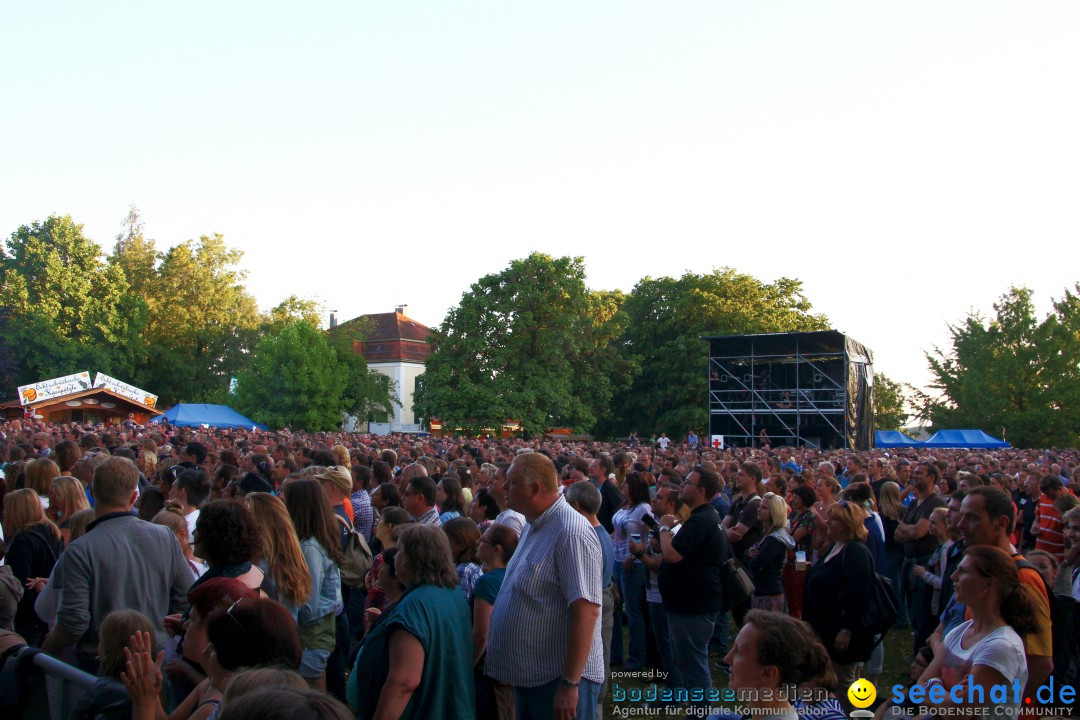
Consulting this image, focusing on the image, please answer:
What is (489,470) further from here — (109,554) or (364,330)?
(364,330)

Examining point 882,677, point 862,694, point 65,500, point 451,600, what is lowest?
point 882,677

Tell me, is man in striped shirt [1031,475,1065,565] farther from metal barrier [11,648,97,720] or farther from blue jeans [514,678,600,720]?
metal barrier [11,648,97,720]

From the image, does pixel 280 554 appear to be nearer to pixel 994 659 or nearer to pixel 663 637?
pixel 994 659

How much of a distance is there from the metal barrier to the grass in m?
3.59

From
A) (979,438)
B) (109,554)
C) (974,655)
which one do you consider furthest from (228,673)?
(979,438)

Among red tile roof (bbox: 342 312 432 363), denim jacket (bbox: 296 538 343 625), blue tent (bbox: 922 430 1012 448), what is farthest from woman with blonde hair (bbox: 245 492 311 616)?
red tile roof (bbox: 342 312 432 363)

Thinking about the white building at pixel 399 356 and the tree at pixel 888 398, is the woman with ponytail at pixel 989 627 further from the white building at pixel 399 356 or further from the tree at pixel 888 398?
the white building at pixel 399 356

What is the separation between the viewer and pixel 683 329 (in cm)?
4569

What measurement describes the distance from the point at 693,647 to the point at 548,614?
6.44 ft

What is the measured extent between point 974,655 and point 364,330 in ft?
210

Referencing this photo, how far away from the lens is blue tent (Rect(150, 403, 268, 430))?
31.2 m

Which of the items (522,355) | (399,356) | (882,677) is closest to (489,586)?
(882,677)

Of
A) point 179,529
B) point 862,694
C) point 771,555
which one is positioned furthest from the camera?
point 771,555

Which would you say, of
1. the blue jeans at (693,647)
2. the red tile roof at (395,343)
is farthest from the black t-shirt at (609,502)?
the red tile roof at (395,343)
